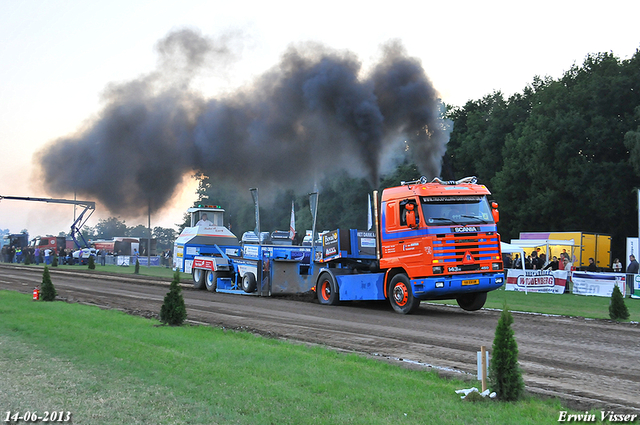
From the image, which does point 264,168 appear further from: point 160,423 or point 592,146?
point 592,146

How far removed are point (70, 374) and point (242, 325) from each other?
5.77m

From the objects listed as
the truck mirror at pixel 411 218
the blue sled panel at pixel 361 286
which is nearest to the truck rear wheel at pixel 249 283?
the blue sled panel at pixel 361 286

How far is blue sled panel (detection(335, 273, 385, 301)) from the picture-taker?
53.2 ft

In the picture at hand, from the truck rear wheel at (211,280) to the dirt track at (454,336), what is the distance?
4271mm

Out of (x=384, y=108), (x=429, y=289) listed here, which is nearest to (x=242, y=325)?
(x=429, y=289)

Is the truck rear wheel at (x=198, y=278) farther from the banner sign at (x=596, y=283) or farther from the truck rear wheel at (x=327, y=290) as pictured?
the banner sign at (x=596, y=283)

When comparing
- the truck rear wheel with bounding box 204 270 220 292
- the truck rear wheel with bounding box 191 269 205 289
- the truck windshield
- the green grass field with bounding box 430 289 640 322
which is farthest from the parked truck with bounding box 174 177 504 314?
the truck rear wheel with bounding box 191 269 205 289

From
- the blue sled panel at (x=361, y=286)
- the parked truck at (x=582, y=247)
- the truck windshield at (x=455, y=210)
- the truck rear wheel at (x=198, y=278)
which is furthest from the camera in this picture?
the parked truck at (x=582, y=247)

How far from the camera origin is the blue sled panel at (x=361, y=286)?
1622 cm

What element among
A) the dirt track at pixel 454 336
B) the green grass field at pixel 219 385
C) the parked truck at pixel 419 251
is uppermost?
the parked truck at pixel 419 251

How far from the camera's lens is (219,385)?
6.73m

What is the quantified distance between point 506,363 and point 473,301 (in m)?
10.6

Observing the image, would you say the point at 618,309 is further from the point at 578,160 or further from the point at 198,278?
the point at 578,160

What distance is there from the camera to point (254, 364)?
7941 millimetres
